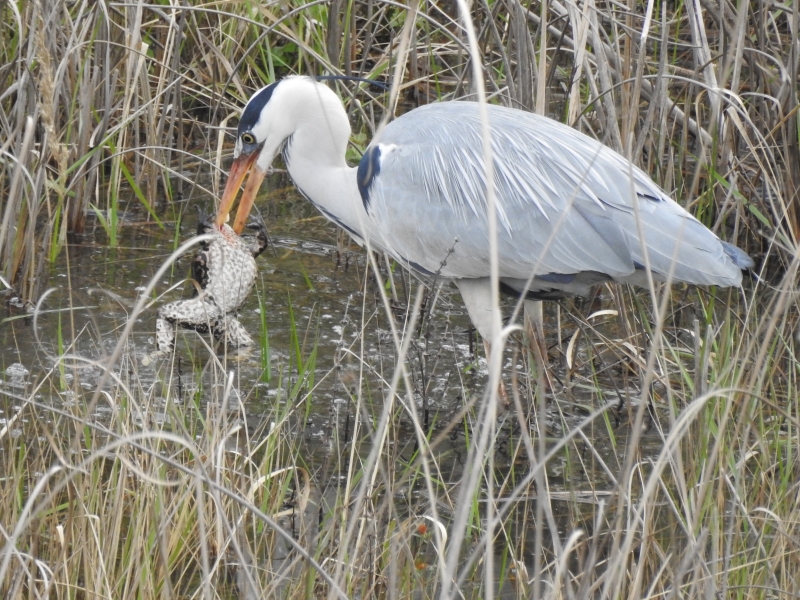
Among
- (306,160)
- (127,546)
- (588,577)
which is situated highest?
(306,160)

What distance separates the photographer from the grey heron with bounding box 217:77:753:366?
3.61 metres

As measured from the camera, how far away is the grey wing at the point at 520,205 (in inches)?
141

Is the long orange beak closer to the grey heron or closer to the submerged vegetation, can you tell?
the grey heron

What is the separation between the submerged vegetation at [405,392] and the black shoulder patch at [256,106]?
22cm

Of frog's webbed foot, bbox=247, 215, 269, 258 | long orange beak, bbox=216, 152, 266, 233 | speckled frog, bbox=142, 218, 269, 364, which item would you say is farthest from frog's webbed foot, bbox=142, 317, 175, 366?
frog's webbed foot, bbox=247, 215, 269, 258

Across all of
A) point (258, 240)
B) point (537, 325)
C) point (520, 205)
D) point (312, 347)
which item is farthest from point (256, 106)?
point (537, 325)

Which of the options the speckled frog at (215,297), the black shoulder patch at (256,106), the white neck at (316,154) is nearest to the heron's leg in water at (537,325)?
the white neck at (316,154)

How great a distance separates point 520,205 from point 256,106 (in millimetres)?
1027

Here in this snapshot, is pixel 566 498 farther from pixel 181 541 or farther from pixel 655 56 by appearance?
pixel 655 56

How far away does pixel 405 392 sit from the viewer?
427 cm

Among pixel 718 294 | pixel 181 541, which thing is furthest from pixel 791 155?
pixel 181 541

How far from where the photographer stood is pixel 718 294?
4.96 metres

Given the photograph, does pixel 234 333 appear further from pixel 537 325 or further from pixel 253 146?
pixel 537 325

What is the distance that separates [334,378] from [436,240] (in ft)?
2.03
